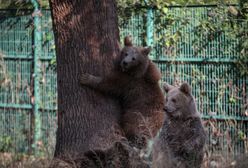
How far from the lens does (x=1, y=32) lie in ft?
40.9

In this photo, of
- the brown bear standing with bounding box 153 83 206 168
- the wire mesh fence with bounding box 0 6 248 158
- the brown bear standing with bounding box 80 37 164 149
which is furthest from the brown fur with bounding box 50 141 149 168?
the wire mesh fence with bounding box 0 6 248 158

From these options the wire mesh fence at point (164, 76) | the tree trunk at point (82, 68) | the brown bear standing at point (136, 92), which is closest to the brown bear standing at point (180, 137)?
the tree trunk at point (82, 68)

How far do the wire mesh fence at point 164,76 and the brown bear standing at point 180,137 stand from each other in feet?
6.71

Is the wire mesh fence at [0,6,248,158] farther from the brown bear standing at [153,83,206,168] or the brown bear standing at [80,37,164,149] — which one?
the brown bear standing at [153,83,206,168]

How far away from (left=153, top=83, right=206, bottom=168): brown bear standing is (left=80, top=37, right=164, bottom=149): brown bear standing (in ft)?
3.24

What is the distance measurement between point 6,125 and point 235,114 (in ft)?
13.7

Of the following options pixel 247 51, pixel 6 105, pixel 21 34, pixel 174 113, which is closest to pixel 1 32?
pixel 21 34

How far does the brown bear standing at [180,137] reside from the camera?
7.04 meters

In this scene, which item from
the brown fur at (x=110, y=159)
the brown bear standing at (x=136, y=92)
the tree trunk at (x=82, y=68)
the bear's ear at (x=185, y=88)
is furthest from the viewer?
the brown bear standing at (x=136, y=92)

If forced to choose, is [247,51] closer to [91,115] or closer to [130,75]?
[130,75]

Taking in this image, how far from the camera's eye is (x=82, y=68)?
802 cm

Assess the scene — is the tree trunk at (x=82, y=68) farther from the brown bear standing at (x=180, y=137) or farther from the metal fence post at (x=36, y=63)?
the metal fence post at (x=36, y=63)

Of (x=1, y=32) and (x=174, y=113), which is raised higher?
(x=1, y=32)

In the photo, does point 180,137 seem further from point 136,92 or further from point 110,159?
point 136,92
